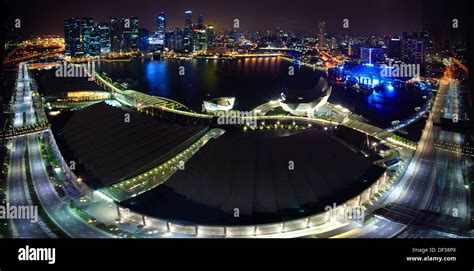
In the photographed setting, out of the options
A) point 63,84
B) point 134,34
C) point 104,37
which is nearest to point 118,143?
point 63,84

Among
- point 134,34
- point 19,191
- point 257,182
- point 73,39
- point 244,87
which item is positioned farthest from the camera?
point 134,34

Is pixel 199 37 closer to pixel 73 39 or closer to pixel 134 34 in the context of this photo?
pixel 134 34

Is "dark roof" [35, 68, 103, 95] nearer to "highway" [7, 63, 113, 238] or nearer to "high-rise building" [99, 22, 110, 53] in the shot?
"highway" [7, 63, 113, 238]

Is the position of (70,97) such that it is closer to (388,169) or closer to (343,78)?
(388,169)

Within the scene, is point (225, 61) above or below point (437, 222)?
above

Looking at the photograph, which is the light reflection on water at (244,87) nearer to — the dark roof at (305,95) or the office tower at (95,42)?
the office tower at (95,42)
